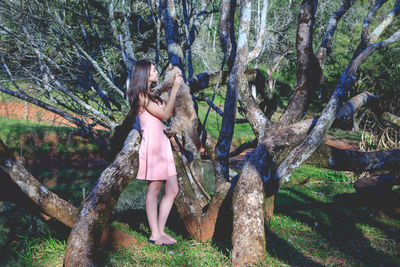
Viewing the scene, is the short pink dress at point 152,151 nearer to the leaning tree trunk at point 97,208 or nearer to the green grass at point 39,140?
the leaning tree trunk at point 97,208

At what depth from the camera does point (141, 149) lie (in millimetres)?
3400

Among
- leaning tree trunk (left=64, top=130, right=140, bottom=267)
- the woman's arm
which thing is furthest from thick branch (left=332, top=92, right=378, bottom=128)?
leaning tree trunk (left=64, top=130, right=140, bottom=267)

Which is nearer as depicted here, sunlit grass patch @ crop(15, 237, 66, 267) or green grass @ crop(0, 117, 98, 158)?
sunlit grass patch @ crop(15, 237, 66, 267)

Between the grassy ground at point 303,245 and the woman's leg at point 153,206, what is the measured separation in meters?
0.14

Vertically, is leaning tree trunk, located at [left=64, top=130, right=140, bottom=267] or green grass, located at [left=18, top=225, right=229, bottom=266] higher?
leaning tree trunk, located at [left=64, top=130, right=140, bottom=267]

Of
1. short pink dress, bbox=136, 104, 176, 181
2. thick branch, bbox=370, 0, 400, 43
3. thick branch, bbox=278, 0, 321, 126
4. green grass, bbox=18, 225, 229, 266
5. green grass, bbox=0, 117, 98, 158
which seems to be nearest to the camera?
green grass, bbox=18, 225, 229, 266

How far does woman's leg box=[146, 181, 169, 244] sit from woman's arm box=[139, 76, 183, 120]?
721mm

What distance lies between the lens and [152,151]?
3385 mm

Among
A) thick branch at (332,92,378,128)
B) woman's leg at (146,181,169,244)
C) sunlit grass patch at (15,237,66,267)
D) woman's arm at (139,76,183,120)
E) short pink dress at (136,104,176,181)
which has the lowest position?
sunlit grass patch at (15,237,66,267)

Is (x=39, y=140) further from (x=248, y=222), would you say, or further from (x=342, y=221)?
(x=248, y=222)

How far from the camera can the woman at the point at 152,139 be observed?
3.29m

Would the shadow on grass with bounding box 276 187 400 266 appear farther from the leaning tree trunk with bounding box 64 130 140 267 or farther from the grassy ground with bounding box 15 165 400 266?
the leaning tree trunk with bounding box 64 130 140 267

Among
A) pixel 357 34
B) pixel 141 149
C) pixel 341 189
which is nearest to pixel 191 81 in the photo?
pixel 141 149

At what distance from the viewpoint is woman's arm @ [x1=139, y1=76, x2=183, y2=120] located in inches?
130
